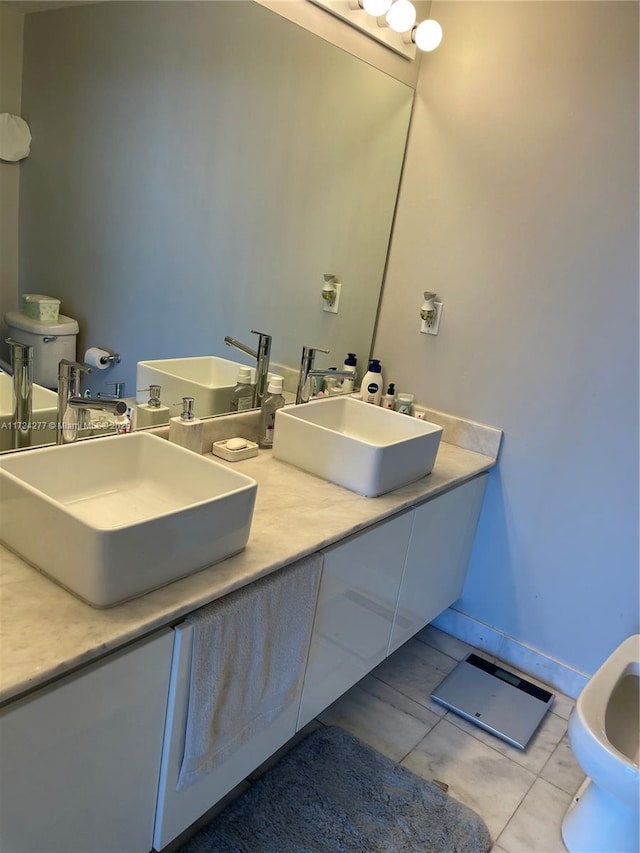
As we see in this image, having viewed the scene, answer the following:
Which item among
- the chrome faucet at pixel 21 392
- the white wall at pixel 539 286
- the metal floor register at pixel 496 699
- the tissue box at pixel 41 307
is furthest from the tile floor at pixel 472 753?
the tissue box at pixel 41 307

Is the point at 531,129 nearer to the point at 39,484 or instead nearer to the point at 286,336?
the point at 286,336

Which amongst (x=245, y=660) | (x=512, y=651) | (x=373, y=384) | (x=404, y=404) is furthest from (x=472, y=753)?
(x=373, y=384)

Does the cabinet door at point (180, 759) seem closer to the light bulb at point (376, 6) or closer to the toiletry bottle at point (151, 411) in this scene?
the toiletry bottle at point (151, 411)

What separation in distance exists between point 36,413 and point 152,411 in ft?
1.03

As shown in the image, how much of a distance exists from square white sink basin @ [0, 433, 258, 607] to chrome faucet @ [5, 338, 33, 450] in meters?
0.13

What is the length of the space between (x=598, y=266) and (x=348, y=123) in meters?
0.90

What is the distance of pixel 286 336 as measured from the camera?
2070mm

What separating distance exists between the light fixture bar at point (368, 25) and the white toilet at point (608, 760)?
1969mm

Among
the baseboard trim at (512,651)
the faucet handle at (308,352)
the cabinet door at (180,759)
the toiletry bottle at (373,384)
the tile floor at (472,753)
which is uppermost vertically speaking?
the faucet handle at (308,352)

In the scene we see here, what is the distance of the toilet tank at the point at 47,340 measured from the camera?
1.36 meters

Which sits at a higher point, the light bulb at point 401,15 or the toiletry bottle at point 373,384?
the light bulb at point 401,15

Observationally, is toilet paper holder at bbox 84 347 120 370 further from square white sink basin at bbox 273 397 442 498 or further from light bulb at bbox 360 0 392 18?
light bulb at bbox 360 0 392 18

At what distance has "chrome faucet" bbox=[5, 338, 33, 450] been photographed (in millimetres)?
1363

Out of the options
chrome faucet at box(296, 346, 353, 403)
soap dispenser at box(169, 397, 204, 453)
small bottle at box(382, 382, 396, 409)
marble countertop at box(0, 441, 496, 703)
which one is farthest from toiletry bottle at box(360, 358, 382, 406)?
soap dispenser at box(169, 397, 204, 453)
